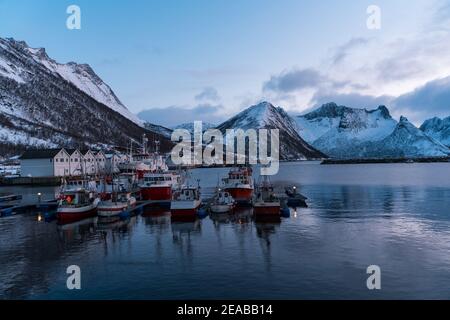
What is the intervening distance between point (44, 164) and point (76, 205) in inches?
3749

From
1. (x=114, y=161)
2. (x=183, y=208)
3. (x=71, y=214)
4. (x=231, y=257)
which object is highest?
(x=114, y=161)

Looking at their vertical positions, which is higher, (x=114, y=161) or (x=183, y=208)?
(x=114, y=161)

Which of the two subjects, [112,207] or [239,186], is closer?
[112,207]

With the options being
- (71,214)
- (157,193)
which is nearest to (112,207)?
(71,214)

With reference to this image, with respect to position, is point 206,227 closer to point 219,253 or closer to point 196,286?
point 219,253

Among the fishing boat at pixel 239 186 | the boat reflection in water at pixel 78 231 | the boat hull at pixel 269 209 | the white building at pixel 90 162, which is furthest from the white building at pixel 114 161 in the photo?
the boat hull at pixel 269 209

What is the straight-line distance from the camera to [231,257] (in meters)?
39.6

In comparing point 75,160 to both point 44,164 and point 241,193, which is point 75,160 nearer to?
point 44,164

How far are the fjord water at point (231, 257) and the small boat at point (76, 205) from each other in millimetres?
2894

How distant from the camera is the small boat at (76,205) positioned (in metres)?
60.6

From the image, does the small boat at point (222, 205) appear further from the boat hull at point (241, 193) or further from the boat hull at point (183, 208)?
the boat hull at point (241, 193)

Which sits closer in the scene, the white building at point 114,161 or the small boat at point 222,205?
the small boat at point 222,205

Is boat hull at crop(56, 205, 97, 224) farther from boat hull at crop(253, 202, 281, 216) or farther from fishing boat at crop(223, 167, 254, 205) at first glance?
fishing boat at crop(223, 167, 254, 205)
